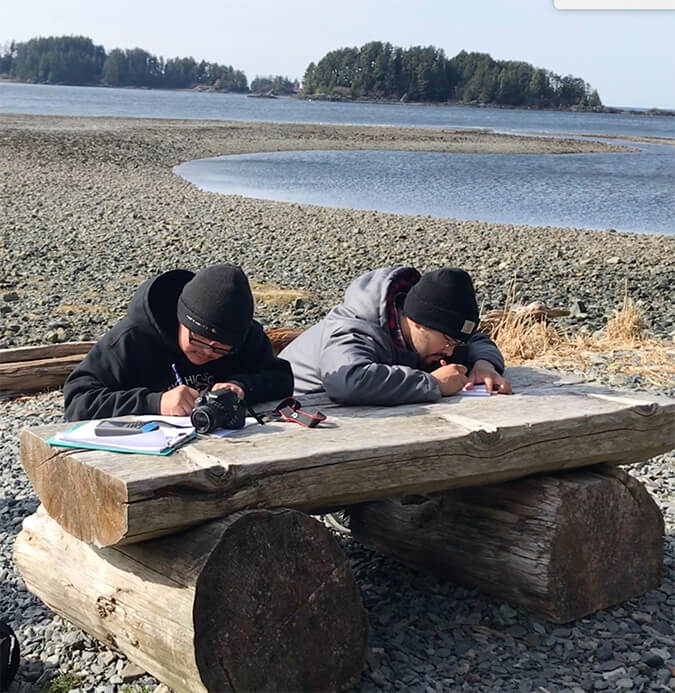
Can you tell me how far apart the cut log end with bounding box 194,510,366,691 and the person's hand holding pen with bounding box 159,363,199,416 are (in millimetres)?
702

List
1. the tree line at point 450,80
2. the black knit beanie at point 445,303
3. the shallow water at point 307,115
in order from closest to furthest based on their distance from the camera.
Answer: the black knit beanie at point 445,303 → the shallow water at point 307,115 → the tree line at point 450,80

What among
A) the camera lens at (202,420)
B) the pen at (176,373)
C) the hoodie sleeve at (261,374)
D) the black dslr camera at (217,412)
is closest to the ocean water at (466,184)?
the hoodie sleeve at (261,374)

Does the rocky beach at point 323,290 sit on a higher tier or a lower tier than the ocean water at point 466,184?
higher

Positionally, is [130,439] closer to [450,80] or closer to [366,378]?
[366,378]

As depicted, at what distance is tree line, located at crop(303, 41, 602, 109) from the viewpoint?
529 ft

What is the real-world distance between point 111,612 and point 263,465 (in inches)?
32.7

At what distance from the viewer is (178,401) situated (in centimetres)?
412

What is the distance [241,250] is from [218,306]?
11.6 metres

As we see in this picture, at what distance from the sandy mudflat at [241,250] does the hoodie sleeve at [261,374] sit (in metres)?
5.70

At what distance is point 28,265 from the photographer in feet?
45.7

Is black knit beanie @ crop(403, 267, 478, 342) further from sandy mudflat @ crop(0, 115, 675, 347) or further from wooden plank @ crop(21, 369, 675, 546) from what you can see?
sandy mudflat @ crop(0, 115, 675, 347)

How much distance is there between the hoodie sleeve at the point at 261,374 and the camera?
4469 mm

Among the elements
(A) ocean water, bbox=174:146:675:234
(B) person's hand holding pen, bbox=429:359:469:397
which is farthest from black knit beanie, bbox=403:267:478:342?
(A) ocean water, bbox=174:146:675:234

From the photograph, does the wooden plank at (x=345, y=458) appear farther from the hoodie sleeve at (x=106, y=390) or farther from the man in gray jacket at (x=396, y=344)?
the hoodie sleeve at (x=106, y=390)
